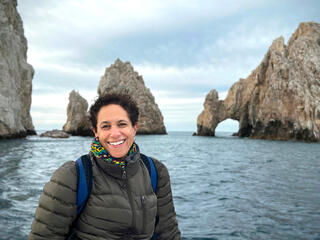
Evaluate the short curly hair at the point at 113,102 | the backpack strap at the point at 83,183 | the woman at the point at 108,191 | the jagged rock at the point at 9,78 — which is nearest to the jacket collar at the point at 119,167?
the woman at the point at 108,191

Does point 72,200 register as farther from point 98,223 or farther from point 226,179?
point 226,179

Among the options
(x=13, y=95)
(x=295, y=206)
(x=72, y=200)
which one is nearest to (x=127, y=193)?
(x=72, y=200)

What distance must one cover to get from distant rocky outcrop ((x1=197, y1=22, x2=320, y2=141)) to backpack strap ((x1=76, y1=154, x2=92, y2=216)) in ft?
172

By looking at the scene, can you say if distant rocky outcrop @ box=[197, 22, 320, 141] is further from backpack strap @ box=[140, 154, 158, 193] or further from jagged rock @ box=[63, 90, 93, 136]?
backpack strap @ box=[140, 154, 158, 193]

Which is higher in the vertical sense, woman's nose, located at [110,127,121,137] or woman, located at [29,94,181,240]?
woman's nose, located at [110,127,121,137]

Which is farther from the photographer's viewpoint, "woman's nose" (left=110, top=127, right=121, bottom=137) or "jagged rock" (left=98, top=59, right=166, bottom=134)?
"jagged rock" (left=98, top=59, right=166, bottom=134)

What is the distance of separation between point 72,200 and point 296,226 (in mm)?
5611

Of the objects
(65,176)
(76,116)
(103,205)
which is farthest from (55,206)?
(76,116)

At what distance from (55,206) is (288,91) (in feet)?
185

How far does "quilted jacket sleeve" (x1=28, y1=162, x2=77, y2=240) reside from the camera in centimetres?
198

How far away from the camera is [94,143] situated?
2281mm

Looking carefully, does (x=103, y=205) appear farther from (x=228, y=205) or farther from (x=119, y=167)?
(x=228, y=205)

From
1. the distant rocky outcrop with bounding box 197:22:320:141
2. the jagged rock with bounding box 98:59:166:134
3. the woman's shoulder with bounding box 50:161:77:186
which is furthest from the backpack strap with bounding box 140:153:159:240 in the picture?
the jagged rock with bounding box 98:59:166:134

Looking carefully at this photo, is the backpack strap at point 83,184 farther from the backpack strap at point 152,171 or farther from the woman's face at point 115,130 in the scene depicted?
the backpack strap at point 152,171
